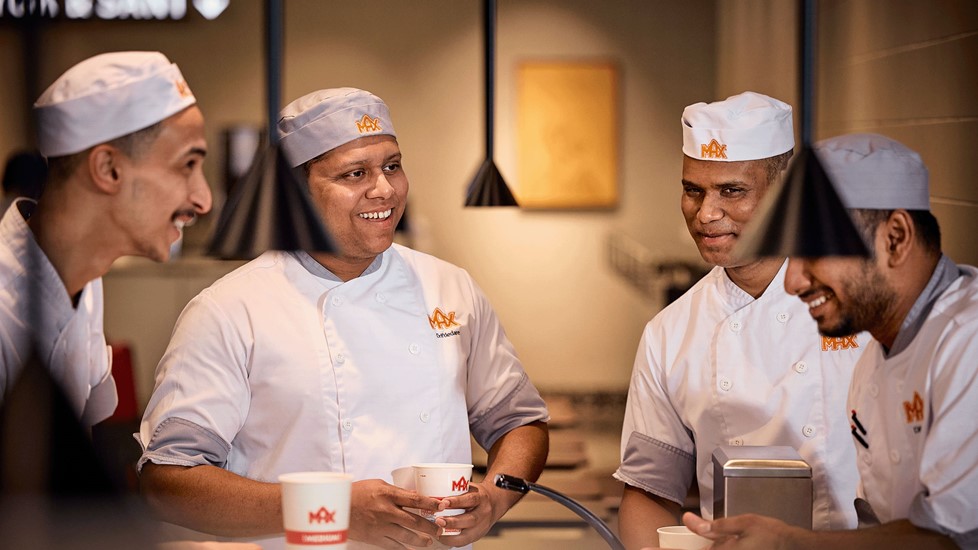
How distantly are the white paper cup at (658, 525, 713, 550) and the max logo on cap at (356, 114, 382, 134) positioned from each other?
1.02m

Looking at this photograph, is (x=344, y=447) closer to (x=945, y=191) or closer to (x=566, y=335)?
(x=945, y=191)

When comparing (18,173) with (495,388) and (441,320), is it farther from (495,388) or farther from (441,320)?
(495,388)

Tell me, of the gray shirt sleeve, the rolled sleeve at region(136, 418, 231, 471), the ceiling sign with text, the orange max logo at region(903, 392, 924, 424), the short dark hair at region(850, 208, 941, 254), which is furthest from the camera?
the ceiling sign with text

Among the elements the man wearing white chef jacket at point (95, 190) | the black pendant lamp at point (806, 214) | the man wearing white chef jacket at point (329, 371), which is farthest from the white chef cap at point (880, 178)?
the man wearing white chef jacket at point (95, 190)

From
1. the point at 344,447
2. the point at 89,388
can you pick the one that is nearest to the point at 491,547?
the point at 344,447

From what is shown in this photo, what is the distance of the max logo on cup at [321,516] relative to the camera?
5.24 feet

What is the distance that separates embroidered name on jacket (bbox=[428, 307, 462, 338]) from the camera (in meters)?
2.39

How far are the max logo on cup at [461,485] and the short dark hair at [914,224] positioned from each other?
81 centimetres

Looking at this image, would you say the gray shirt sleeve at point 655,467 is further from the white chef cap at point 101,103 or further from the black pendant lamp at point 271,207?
the white chef cap at point 101,103

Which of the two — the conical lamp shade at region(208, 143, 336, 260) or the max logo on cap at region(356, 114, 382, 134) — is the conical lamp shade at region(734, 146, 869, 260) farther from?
the max logo on cap at region(356, 114, 382, 134)

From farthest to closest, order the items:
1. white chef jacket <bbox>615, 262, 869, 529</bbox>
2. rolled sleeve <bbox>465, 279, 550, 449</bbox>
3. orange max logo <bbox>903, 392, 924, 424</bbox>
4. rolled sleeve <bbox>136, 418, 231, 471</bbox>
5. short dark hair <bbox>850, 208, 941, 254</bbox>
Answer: rolled sleeve <bbox>465, 279, 550, 449</bbox> → white chef jacket <bbox>615, 262, 869, 529</bbox> → rolled sleeve <bbox>136, 418, 231, 471</bbox> → short dark hair <bbox>850, 208, 941, 254</bbox> → orange max logo <bbox>903, 392, 924, 424</bbox>

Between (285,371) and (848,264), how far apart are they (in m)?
1.11

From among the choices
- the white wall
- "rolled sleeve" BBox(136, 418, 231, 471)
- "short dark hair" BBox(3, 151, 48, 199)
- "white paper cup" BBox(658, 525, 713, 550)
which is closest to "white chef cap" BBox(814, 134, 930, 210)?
"white paper cup" BBox(658, 525, 713, 550)

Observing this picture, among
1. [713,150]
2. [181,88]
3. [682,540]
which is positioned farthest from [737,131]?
[181,88]
